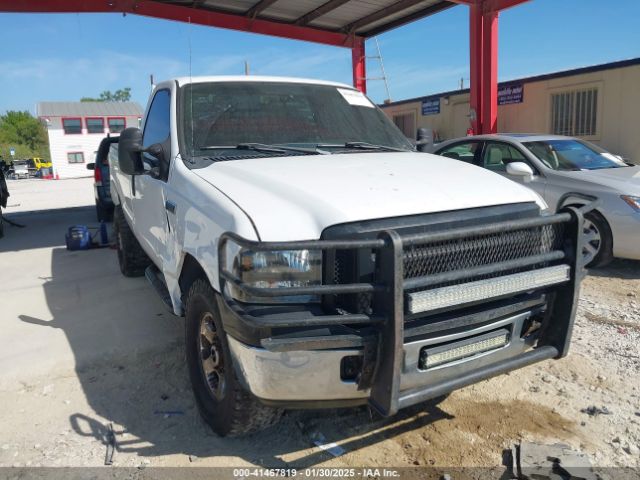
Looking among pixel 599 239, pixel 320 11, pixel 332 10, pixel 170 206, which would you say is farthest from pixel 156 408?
pixel 320 11

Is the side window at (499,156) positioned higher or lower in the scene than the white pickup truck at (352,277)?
higher

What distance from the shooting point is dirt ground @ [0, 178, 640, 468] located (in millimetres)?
2939

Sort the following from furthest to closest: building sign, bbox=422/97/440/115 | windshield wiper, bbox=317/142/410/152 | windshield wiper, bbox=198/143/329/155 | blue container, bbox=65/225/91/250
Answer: building sign, bbox=422/97/440/115 → blue container, bbox=65/225/91/250 → windshield wiper, bbox=317/142/410/152 → windshield wiper, bbox=198/143/329/155

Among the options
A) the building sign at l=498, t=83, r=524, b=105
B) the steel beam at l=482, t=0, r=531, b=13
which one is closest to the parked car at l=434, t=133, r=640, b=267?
the steel beam at l=482, t=0, r=531, b=13

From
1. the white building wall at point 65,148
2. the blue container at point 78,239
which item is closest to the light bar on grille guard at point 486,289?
the blue container at point 78,239

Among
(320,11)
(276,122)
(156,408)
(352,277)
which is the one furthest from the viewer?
(320,11)

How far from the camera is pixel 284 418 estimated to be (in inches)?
130

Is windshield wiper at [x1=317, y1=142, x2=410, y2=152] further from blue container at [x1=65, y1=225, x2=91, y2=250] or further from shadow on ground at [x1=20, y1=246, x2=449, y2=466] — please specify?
blue container at [x1=65, y1=225, x2=91, y2=250]

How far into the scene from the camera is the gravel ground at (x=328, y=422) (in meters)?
2.93

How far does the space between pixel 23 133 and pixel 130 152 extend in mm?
83177

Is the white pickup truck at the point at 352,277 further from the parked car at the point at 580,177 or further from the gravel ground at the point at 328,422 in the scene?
the parked car at the point at 580,177

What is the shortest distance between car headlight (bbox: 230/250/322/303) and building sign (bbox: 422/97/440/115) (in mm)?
17902

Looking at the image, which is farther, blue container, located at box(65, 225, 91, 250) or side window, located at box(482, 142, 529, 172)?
blue container, located at box(65, 225, 91, 250)

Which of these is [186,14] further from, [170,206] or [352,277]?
[352,277]
